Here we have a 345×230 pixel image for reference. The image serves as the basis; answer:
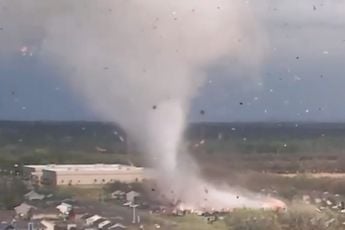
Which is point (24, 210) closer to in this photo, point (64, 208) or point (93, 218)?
point (64, 208)

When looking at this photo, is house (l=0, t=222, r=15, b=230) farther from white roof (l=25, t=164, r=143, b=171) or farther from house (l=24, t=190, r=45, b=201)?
white roof (l=25, t=164, r=143, b=171)

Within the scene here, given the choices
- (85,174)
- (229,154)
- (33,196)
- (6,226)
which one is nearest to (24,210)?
(33,196)

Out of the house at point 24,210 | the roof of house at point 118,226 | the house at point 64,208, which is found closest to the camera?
the roof of house at point 118,226

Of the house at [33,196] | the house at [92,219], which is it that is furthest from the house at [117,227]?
the house at [33,196]

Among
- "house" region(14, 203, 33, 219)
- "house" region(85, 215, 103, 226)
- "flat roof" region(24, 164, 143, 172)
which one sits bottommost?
"house" region(85, 215, 103, 226)

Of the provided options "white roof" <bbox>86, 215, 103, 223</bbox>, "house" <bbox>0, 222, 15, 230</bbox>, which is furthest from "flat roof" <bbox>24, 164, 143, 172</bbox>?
"house" <bbox>0, 222, 15, 230</bbox>

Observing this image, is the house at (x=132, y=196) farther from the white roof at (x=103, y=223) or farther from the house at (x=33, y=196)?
the house at (x=33, y=196)
